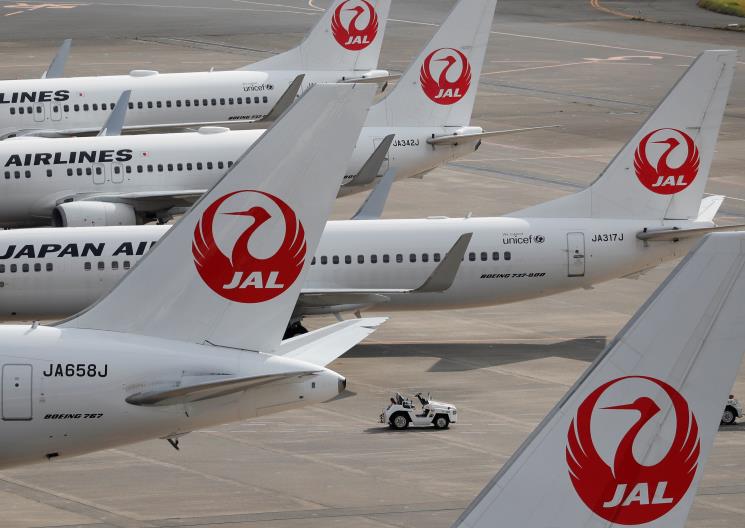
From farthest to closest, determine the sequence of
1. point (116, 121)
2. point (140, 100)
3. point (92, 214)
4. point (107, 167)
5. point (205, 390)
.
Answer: point (140, 100) < point (116, 121) < point (107, 167) < point (92, 214) < point (205, 390)

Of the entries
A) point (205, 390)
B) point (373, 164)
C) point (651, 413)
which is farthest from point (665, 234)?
point (651, 413)

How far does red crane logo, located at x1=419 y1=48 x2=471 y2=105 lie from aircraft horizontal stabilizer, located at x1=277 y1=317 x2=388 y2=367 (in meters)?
31.1

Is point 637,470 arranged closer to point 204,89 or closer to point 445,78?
point 445,78

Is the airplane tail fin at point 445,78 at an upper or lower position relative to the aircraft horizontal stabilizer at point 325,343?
upper

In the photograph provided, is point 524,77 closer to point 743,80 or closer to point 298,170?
point 743,80

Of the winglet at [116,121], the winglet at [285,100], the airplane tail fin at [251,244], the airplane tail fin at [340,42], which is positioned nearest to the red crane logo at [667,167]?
the airplane tail fin at [251,244]

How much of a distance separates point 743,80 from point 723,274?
78.1 metres

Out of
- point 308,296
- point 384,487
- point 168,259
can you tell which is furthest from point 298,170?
point 308,296

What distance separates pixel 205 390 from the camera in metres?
24.5

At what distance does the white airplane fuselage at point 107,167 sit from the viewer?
54094 millimetres

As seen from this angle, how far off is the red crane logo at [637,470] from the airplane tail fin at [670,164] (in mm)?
27631

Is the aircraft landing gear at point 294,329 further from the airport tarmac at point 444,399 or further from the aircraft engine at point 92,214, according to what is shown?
the aircraft engine at point 92,214

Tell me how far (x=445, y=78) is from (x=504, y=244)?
17.0 m

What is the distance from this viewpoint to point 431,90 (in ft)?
191
